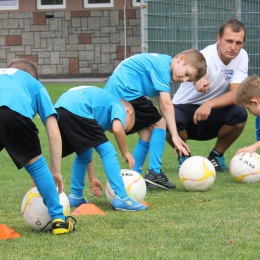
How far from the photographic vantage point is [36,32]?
2502cm

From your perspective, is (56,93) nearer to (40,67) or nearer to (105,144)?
(40,67)

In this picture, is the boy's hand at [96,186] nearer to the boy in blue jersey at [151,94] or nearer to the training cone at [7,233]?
the boy in blue jersey at [151,94]

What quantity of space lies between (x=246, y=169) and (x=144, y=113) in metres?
1.21

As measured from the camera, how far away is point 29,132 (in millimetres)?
4781

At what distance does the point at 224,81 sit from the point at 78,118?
3173 mm

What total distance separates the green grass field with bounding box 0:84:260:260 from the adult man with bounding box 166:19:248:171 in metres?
1.32

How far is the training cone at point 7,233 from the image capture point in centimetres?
489

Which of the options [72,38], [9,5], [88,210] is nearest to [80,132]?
[88,210]

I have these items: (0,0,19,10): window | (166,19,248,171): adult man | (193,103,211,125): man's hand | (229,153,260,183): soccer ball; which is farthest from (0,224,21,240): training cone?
(0,0,19,10): window

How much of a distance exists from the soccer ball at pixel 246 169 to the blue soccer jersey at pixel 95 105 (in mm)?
1746

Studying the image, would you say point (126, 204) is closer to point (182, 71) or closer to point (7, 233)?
point (7, 233)

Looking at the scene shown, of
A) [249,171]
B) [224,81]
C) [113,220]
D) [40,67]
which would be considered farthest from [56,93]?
[113,220]

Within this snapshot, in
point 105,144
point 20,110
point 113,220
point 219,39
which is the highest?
point 219,39

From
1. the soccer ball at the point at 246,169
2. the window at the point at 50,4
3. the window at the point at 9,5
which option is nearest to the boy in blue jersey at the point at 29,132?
the soccer ball at the point at 246,169
